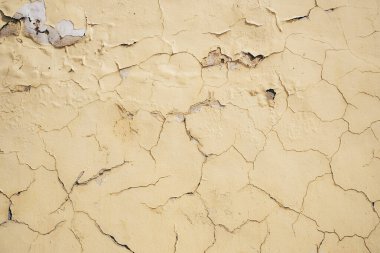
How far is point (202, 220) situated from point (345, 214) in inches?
32.6

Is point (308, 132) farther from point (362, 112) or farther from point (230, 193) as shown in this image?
point (230, 193)

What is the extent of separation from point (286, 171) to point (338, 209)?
361mm

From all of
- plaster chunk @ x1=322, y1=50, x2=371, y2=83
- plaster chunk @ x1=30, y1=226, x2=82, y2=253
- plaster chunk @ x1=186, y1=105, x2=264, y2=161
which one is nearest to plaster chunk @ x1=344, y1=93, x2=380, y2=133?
plaster chunk @ x1=322, y1=50, x2=371, y2=83

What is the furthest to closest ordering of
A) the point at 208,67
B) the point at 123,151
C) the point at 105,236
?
the point at 208,67 < the point at 123,151 < the point at 105,236

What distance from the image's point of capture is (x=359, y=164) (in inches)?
74.2

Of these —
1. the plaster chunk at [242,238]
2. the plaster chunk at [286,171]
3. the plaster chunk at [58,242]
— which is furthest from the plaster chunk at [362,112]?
the plaster chunk at [58,242]

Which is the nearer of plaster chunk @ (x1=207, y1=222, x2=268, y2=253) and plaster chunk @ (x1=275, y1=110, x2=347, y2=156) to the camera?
plaster chunk @ (x1=207, y1=222, x2=268, y2=253)

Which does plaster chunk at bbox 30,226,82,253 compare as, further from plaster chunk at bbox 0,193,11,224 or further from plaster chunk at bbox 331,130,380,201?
plaster chunk at bbox 331,130,380,201

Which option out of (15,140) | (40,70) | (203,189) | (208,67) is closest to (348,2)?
(208,67)

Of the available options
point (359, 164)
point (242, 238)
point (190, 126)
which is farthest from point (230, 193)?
point (359, 164)

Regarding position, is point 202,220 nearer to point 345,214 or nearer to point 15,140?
point 345,214

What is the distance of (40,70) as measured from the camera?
77.2 inches

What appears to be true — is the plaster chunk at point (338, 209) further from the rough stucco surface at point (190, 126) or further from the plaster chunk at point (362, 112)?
the plaster chunk at point (362, 112)

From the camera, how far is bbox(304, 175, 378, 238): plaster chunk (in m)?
1.80
